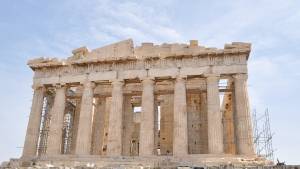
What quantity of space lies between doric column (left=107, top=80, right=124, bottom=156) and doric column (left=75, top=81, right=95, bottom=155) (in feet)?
5.40

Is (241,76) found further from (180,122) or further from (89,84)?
(89,84)

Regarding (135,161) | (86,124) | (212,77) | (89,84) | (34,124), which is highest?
(212,77)

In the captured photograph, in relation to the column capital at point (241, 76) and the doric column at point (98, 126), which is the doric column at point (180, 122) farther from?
the doric column at point (98, 126)

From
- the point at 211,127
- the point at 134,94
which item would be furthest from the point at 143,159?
the point at 134,94

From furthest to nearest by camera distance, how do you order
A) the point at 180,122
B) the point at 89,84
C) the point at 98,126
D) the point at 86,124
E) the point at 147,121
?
1. the point at 98,126
2. the point at 89,84
3. the point at 86,124
4. the point at 147,121
5. the point at 180,122

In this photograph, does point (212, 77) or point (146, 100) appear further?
point (146, 100)

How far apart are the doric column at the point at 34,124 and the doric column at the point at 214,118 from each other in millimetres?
13326

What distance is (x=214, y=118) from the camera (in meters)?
25.3

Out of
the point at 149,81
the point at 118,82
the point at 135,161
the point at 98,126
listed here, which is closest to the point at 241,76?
the point at 149,81

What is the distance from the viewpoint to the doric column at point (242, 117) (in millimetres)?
24406

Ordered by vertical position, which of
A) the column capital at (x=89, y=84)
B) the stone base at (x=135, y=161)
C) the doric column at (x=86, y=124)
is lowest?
the stone base at (x=135, y=161)

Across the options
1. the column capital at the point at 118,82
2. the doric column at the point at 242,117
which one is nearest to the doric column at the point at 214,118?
the doric column at the point at 242,117

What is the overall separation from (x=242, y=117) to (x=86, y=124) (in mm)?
11351

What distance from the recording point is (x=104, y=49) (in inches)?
1166
